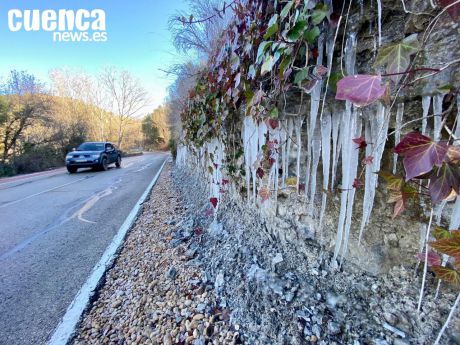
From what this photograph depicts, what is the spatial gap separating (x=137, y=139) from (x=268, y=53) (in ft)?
156

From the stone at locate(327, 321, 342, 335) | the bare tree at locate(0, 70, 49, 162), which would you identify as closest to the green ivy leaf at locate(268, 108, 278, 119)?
the stone at locate(327, 321, 342, 335)

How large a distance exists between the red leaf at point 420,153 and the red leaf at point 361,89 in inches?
7.0

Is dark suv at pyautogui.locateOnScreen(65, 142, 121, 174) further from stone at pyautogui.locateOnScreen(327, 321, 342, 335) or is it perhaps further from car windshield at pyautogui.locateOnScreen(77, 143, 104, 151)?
stone at pyautogui.locateOnScreen(327, 321, 342, 335)

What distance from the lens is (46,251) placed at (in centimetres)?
313

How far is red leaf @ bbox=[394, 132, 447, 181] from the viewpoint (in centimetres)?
73

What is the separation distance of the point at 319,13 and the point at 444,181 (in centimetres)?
97

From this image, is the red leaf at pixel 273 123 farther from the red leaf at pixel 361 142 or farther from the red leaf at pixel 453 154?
the red leaf at pixel 453 154

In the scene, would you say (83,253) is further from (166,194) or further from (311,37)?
(311,37)

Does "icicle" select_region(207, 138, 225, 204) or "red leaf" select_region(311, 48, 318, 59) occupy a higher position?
"red leaf" select_region(311, 48, 318, 59)

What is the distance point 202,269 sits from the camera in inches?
88.2

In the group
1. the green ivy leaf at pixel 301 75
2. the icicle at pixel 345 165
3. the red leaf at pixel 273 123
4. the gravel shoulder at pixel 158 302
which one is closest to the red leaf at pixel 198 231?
the gravel shoulder at pixel 158 302

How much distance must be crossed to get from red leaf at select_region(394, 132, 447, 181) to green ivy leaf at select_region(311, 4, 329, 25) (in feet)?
2.60

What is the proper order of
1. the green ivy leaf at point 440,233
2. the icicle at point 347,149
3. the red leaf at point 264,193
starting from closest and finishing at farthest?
the green ivy leaf at point 440,233 → the icicle at point 347,149 → the red leaf at point 264,193

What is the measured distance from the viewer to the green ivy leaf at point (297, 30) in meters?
1.26
